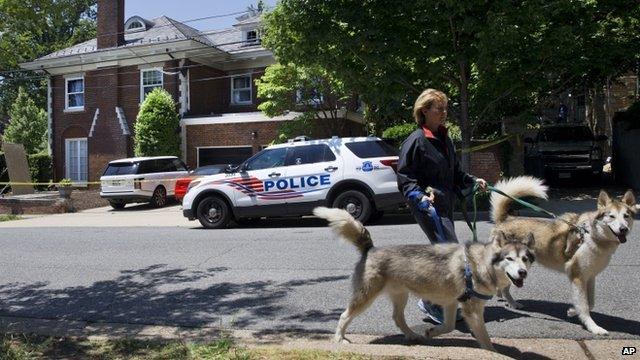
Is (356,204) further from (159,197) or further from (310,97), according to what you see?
(159,197)

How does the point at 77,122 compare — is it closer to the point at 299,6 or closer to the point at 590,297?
the point at 299,6

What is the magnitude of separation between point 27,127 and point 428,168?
4197 cm

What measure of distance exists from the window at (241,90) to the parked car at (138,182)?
21.8ft

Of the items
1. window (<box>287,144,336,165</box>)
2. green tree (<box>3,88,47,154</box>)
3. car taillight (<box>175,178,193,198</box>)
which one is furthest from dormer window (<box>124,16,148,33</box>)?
window (<box>287,144,336,165</box>)

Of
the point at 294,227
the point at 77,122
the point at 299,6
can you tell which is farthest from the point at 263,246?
the point at 77,122

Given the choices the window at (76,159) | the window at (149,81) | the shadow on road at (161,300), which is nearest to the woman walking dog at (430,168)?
the shadow on road at (161,300)

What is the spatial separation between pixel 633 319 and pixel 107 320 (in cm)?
518

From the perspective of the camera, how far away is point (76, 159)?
28172 mm

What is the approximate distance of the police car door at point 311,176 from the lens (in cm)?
1253

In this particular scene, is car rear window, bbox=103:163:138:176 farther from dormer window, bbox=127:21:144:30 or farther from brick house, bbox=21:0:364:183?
dormer window, bbox=127:21:144:30

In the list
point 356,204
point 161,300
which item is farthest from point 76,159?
point 161,300

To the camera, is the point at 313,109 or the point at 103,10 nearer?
the point at 313,109

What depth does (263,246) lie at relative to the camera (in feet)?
33.8

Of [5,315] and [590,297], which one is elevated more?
[590,297]
